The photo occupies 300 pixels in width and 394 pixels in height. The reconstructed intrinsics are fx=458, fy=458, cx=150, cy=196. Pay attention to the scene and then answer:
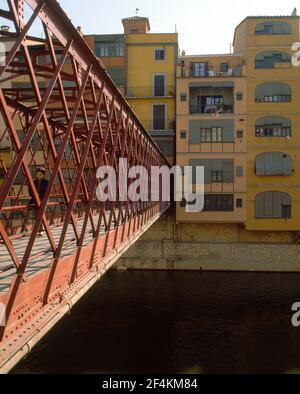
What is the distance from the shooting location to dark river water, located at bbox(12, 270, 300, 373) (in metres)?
21.7

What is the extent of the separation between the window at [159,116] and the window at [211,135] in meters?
4.41

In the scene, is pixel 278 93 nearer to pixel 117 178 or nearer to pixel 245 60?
pixel 245 60

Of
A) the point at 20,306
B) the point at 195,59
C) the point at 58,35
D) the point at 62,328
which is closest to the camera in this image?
the point at 20,306

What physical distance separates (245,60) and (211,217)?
14151 millimetres

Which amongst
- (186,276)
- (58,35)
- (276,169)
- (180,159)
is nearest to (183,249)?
(186,276)

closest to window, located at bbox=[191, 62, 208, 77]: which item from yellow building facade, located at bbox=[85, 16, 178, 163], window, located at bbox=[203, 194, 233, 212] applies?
yellow building facade, located at bbox=[85, 16, 178, 163]

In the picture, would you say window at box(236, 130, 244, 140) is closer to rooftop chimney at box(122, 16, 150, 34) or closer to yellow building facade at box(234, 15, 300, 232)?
yellow building facade at box(234, 15, 300, 232)

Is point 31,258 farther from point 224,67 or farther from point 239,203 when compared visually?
point 224,67

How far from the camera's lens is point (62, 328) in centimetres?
2622

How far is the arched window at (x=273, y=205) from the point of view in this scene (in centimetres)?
3981

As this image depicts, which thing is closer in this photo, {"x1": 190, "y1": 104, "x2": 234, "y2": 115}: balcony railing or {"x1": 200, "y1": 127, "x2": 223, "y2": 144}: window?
{"x1": 200, "y1": 127, "x2": 223, "y2": 144}: window

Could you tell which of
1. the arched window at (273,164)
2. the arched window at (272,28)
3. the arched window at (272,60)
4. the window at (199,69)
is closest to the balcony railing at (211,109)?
the window at (199,69)

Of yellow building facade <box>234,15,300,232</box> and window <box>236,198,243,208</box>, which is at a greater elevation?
yellow building facade <box>234,15,300,232</box>

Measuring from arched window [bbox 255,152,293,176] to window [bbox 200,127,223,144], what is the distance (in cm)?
384
